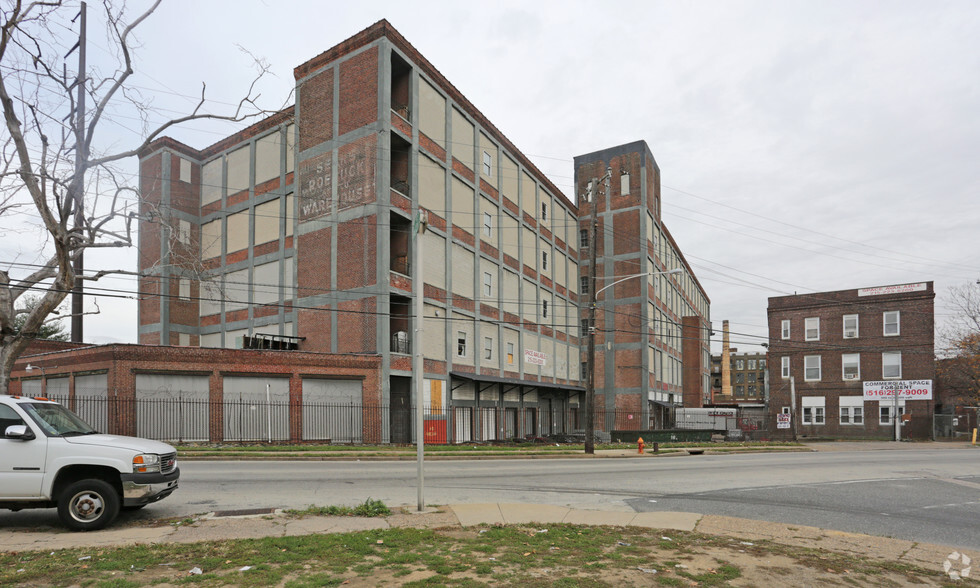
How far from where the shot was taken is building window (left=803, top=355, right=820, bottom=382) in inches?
2010

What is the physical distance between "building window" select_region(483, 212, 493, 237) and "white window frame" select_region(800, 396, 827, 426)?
93.8ft

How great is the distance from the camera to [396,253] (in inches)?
1359

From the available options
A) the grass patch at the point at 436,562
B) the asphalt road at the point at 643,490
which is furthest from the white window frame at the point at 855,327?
the grass patch at the point at 436,562

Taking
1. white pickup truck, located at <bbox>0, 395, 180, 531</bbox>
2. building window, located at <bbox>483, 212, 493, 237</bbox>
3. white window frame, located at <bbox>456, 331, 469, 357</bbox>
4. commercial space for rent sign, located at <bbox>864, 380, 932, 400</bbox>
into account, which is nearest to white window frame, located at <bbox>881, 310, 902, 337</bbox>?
commercial space for rent sign, located at <bbox>864, 380, 932, 400</bbox>

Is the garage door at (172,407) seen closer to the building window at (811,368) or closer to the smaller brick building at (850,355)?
the smaller brick building at (850,355)

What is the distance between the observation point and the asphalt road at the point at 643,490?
10695 millimetres

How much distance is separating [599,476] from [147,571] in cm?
1244

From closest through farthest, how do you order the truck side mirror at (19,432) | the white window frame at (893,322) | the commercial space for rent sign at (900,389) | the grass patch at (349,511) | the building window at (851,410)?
the truck side mirror at (19,432)
the grass patch at (349,511)
the commercial space for rent sign at (900,389)
the white window frame at (893,322)
the building window at (851,410)

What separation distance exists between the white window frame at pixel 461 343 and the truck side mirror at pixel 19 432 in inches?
1147

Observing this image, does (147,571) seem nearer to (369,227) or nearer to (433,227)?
(369,227)

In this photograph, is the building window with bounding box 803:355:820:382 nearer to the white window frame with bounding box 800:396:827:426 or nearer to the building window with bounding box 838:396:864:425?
the white window frame with bounding box 800:396:827:426

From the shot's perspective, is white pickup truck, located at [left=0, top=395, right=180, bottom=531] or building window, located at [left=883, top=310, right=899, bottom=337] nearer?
white pickup truck, located at [left=0, top=395, right=180, bottom=531]

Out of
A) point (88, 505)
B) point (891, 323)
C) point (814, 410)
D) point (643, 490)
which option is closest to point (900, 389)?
point (891, 323)

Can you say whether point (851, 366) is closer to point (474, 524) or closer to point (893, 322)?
point (893, 322)
